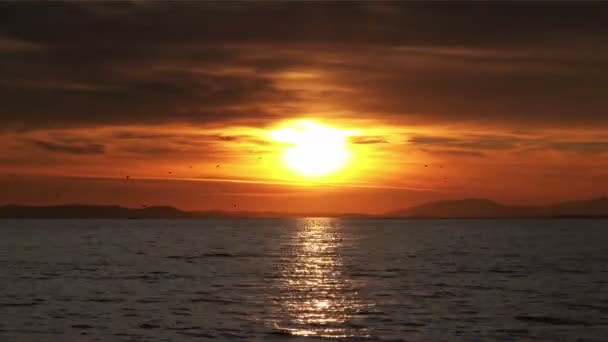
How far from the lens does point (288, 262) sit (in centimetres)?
10056

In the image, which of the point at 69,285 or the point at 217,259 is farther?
the point at 217,259

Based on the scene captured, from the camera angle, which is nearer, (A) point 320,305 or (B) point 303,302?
(A) point 320,305

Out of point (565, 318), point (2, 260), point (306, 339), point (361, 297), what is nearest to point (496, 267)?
point (361, 297)

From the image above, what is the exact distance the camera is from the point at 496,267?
8906 centimetres

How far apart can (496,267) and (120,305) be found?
166 ft

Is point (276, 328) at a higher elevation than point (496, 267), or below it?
below

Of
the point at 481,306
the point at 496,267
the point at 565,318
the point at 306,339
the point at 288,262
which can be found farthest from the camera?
the point at 288,262

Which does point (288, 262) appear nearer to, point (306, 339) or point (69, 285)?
point (69, 285)

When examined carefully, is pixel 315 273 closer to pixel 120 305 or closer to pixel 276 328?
pixel 120 305

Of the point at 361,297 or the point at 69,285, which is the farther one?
the point at 69,285

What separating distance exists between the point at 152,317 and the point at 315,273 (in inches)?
1466

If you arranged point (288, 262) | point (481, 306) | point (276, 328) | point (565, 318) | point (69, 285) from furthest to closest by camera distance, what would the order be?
point (288, 262)
point (69, 285)
point (481, 306)
point (565, 318)
point (276, 328)

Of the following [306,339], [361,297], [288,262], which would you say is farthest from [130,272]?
[306,339]

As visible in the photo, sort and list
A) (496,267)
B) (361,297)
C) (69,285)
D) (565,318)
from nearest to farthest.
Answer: (565,318)
(361,297)
(69,285)
(496,267)
